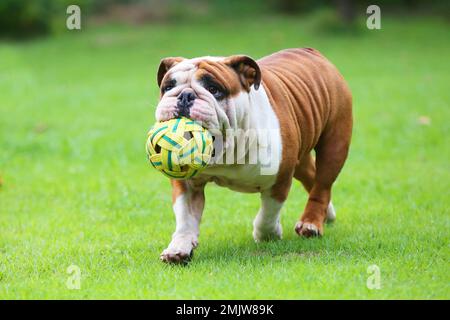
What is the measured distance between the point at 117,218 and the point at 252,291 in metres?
2.65

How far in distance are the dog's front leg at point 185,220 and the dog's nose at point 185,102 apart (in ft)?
2.65

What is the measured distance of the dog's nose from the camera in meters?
4.75

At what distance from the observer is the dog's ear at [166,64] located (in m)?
5.20

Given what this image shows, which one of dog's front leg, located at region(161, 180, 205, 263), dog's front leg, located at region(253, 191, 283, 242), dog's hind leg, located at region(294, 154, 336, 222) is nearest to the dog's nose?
dog's front leg, located at region(161, 180, 205, 263)

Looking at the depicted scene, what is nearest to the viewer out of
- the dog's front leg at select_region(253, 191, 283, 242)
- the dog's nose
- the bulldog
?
the dog's nose

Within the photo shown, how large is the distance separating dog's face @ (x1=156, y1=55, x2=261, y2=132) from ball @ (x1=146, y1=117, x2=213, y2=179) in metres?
0.08

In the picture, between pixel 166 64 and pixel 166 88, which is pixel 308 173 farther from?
pixel 166 88

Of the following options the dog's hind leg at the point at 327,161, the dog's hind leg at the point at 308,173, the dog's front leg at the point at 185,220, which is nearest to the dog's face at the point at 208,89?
the dog's front leg at the point at 185,220

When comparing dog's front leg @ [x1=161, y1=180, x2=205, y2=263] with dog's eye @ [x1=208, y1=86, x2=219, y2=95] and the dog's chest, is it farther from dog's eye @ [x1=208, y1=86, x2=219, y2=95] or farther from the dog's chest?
dog's eye @ [x1=208, y1=86, x2=219, y2=95]

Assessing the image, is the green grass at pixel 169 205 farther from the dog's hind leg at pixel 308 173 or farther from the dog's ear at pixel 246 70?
the dog's ear at pixel 246 70

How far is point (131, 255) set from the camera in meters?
5.52

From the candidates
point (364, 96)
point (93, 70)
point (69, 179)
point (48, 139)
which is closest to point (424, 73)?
point (364, 96)

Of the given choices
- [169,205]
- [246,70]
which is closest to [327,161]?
[246,70]
